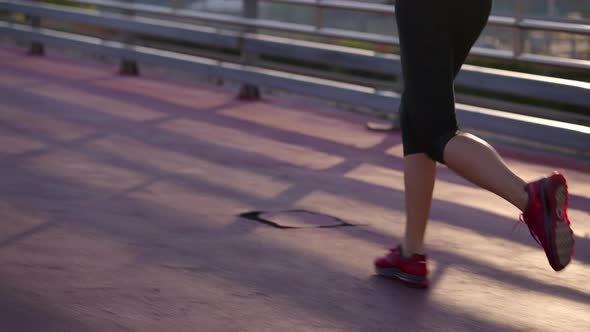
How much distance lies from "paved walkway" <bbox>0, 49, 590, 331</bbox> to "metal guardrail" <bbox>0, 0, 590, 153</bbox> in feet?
1.01

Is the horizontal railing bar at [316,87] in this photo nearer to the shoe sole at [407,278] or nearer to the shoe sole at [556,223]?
the shoe sole at [407,278]

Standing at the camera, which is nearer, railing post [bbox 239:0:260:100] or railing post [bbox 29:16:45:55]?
railing post [bbox 239:0:260:100]

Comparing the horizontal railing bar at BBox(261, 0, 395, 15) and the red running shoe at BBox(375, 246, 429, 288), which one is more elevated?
the horizontal railing bar at BBox(261, 0, 395, 15)

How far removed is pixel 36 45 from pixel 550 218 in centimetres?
1148

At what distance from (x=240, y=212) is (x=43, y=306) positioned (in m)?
2.05

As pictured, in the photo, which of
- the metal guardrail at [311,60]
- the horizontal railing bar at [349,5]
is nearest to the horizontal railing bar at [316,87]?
the metal guardrail at [311,60]

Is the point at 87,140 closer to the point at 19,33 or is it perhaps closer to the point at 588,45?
the point at 588,45

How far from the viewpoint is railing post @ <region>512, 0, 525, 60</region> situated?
8336mm

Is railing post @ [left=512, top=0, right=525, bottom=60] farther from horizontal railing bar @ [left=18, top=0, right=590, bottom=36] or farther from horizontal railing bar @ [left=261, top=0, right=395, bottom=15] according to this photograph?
horizontal railing bar @ [left=261, top=0, right=395, bottom=15]

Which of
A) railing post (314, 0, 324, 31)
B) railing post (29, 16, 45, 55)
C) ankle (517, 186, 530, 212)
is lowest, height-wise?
railing post (29, 16, 45, 55)

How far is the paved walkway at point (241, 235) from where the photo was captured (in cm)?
418

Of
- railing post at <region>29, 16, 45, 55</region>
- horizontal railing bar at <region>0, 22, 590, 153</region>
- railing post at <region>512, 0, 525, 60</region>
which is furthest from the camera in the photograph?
railing post at <region>29, 16, 45, 55</region>

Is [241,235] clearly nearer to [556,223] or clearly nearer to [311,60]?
[556,223]

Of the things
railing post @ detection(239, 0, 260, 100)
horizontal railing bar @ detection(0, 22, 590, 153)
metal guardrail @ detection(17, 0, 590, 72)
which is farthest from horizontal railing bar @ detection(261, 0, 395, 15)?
horizontal railing bar @ detection(0, 22, 590, 153)
